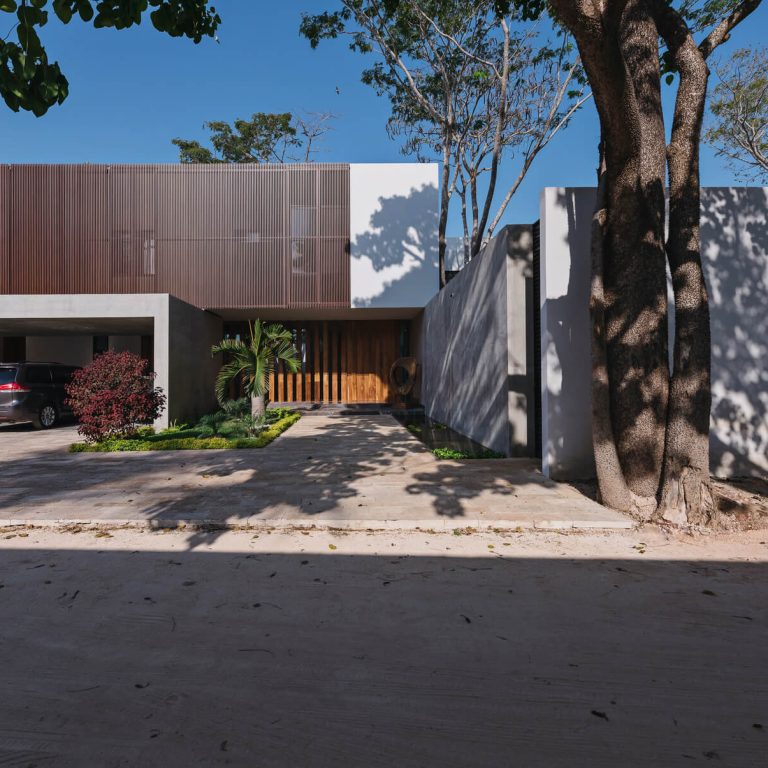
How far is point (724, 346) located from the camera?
589 centimetres

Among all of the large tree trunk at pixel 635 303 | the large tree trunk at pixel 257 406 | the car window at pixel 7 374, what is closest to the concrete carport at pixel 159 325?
the car window at pixel 7 374

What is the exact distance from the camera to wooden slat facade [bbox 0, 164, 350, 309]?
1420cm

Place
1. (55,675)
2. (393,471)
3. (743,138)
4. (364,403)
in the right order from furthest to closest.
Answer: (364,403)
(743,138)
(393,471)
(55,675)

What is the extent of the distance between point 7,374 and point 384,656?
1181 cm

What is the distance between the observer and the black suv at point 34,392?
10.7 m

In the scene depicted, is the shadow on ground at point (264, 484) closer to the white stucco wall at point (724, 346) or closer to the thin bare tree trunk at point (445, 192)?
the white stucco wall at point (724, 346)

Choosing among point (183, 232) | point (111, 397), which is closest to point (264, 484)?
point (111, 397)

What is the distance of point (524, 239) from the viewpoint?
23.2ft

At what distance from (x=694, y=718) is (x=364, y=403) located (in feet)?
51.3

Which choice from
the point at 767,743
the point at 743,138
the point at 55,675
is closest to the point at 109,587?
the point at 55,675

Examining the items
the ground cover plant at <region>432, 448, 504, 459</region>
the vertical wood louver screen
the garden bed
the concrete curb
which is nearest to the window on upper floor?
the vertical wood louver screen

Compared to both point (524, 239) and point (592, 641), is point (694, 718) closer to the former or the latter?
point (592, 641)

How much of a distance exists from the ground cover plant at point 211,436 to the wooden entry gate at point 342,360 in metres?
4.82

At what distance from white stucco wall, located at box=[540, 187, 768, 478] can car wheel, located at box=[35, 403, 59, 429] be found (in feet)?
37.3
